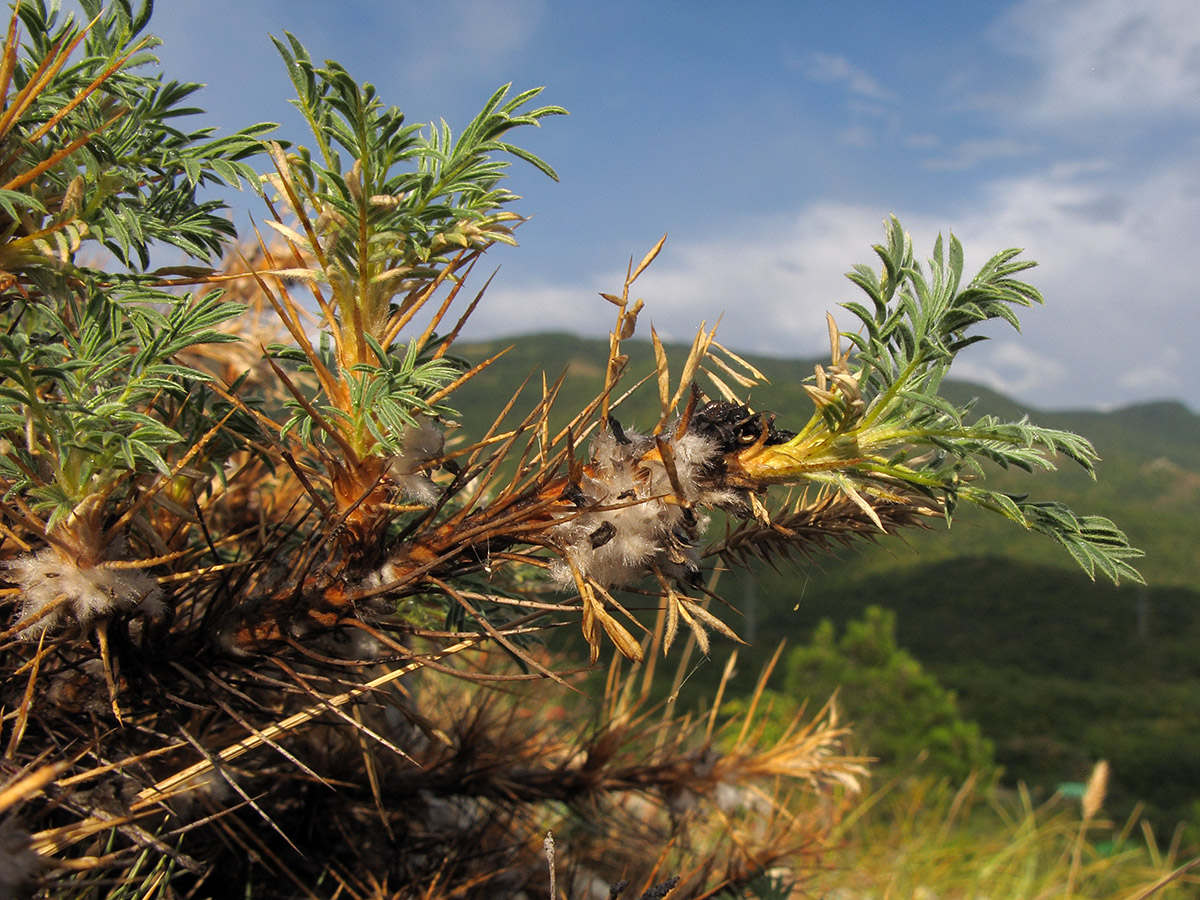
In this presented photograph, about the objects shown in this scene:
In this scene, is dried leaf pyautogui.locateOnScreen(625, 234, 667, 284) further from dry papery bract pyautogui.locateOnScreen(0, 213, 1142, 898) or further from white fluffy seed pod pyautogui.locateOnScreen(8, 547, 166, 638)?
white fluffy seed pod pyautogui.locateOnScreen(8, 547, 166, 638)

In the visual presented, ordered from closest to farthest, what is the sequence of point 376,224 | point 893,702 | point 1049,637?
1. point 376,224
2. point 893,702
3. point 1049,637

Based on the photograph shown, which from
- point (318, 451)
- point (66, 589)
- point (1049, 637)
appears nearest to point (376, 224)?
point (318, 451)

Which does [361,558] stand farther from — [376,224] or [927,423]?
[927,423]

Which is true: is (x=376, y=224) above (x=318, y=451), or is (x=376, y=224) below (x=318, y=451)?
above

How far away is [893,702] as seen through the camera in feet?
22.9

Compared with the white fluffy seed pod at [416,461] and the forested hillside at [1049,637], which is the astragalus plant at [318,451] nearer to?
the white fluffy seed pod at [416,461]

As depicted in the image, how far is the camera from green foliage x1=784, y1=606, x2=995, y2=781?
22.3ft

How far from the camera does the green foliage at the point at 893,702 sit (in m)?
6.79

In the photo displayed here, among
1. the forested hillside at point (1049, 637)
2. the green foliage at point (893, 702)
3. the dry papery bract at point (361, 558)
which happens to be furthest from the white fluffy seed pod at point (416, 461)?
the forested hillside at point (1049, 637)

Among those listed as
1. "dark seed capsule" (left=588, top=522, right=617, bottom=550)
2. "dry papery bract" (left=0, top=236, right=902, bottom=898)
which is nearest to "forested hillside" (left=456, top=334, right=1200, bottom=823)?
"dry papery bract" (left=0, top=236, right=902, bottom=898)

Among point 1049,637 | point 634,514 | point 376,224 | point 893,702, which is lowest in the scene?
point 1049,637

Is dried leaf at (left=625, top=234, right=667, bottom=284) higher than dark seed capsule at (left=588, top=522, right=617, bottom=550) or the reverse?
higher

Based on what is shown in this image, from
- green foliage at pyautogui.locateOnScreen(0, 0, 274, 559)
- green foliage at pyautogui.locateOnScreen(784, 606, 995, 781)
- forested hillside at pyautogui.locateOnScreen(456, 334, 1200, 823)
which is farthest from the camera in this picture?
forested hillside at pyautogui.locateOnScreen(456, 334, 1200, 823)

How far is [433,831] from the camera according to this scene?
0.87 metres
